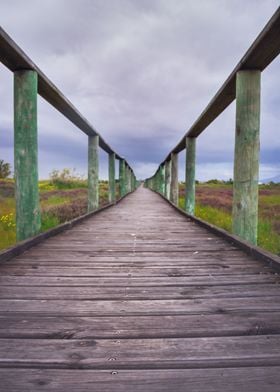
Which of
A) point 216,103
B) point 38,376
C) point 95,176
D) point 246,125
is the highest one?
point 216,103

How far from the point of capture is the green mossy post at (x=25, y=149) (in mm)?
2635

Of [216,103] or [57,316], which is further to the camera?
[216,103]

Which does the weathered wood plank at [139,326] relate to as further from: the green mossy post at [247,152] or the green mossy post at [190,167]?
the green mossy post at [190,167]

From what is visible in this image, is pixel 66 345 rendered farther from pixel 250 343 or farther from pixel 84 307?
pixel 250 343

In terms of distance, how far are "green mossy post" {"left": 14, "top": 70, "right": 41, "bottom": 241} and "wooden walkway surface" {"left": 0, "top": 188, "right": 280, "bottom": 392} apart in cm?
52

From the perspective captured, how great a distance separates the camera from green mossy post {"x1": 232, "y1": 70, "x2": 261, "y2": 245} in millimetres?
2607

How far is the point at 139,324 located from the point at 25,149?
2.01m

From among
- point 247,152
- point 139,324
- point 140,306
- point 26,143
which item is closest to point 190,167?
point 247,152

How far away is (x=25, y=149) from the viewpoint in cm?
269

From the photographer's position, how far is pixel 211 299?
1.48 metres

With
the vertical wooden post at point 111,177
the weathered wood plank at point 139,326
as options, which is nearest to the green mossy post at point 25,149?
the weathered wood plank at point 139,326

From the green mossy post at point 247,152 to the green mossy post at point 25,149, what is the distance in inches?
72.2

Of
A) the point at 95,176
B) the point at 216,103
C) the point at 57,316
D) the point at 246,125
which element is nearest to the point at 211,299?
the point at 57,316

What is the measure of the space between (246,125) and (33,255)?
81.6 inches
